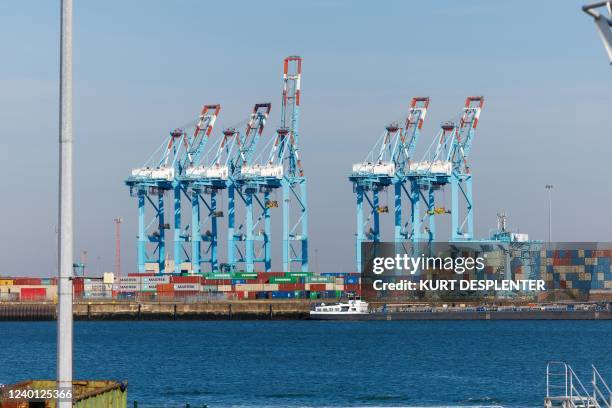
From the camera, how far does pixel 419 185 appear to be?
5507 inches

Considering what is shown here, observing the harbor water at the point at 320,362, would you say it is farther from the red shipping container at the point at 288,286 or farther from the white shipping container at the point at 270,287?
the white shipping container at the point at 270,287

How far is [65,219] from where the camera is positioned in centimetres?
1352

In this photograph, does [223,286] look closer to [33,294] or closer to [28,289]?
[33,294]

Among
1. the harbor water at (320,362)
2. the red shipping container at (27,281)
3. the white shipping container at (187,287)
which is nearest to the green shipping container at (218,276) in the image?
the white shipping container at (187,287)

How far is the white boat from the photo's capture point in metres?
137

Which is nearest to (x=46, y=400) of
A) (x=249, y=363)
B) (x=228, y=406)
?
(x=228, y=406)

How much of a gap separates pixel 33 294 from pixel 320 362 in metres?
93.0

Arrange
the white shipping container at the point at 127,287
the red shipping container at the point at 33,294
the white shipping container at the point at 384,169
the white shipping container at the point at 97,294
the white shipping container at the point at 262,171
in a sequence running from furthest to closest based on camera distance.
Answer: the red shipping container at the point at 33,294, the white shipping container at the point at 97,294, the white shipping container at the point at 127,287, the white shipping container at the point at 262,171, the white shipping container at the point at 384,169

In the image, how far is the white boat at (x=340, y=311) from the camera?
13688cm

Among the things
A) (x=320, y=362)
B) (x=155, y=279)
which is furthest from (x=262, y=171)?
(x=320, y=362)

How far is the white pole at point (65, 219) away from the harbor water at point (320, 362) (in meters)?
31.3

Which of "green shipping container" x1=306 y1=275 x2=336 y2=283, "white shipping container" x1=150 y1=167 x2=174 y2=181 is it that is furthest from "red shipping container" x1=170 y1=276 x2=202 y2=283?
"white shipping container" x1=150 y1=167 x2=174 y2=181

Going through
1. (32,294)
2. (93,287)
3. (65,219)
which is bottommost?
(32,294)

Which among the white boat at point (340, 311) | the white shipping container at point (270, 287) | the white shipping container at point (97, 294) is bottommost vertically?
the white boat at point (340, 311)
